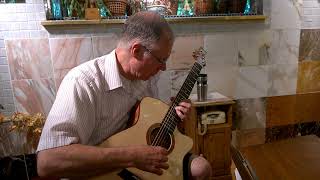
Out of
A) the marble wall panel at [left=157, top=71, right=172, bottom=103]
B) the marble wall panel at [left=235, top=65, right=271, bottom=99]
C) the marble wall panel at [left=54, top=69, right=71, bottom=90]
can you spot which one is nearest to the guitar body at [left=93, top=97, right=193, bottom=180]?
the marble wall panel at [left=157, top=71, right=172, bottom=103]

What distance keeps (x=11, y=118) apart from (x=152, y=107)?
118cm

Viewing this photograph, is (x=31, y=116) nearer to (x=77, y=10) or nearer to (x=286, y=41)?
(x=77, y=10)

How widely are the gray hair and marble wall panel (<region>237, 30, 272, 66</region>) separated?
1.28m

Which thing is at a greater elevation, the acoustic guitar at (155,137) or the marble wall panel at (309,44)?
the marble wall panel at (309,44)

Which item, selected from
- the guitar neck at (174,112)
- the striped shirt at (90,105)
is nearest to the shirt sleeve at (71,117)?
the striped shirt at (90,105)

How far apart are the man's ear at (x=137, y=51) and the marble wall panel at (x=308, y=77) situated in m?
1.87

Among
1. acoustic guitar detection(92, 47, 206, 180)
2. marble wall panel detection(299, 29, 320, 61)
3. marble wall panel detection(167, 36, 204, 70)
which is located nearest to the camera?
acoustic guitar detection(92, 47, 206, 180)

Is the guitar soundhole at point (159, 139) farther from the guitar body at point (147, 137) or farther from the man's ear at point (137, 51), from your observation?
the man's ear at point (137, 51)

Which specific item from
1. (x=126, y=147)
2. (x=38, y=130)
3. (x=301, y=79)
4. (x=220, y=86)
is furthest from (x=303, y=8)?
(x=38, y=130)

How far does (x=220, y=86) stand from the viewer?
242 centimetres

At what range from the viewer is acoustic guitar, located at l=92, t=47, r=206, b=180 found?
116 cm

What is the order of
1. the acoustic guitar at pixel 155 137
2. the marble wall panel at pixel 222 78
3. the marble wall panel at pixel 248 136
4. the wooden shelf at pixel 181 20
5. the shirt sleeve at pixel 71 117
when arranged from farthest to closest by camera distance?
1. the marble wall panel at pixel 248 136
2. the marble wall panel at pixel 222 78
3. the wooden shelf at pixel 181 20
4. the acoustic guitar at pixel 155 137
5. the shirt sleeve at pixel 71 117

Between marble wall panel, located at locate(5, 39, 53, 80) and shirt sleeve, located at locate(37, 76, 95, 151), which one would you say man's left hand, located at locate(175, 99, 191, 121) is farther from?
marble wall panel, located at locate(5, 39, 53, 80)

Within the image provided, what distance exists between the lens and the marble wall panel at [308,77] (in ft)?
8.39
